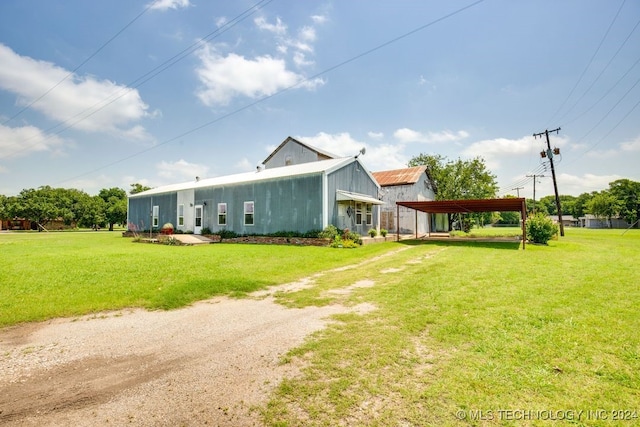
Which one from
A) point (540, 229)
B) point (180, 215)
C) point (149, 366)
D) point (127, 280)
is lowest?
point (149, 366)

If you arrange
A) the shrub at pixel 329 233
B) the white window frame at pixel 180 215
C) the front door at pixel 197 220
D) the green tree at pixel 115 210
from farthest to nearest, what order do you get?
the green tree at pixel 115 210
the white window frame at pixel 180 215
the front door at pixel 197 220
the shrub at pixel 329 233

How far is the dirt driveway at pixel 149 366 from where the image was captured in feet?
8.82

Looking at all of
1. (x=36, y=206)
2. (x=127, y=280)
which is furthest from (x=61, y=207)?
(x=127, y=280)

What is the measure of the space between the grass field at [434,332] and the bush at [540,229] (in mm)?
8899

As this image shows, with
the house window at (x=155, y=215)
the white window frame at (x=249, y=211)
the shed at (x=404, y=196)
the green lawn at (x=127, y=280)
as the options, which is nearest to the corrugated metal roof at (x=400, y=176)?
the shed at (x=404, y=196)

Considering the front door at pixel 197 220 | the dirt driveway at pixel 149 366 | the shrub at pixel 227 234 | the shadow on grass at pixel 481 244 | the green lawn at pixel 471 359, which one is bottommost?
the dirt driveway at pixel 149 366

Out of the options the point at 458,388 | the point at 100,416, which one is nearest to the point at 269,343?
the point at 100,416

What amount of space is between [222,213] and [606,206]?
8227 cm

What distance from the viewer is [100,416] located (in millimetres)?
2646

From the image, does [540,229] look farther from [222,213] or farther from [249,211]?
[222,213]

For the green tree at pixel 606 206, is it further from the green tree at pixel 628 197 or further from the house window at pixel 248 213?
the house window at pixel 248 213

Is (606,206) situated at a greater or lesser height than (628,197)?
lesser

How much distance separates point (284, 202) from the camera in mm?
19359

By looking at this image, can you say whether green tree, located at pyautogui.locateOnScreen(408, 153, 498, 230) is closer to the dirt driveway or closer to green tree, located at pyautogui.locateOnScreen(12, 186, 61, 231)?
the dirt driveway
